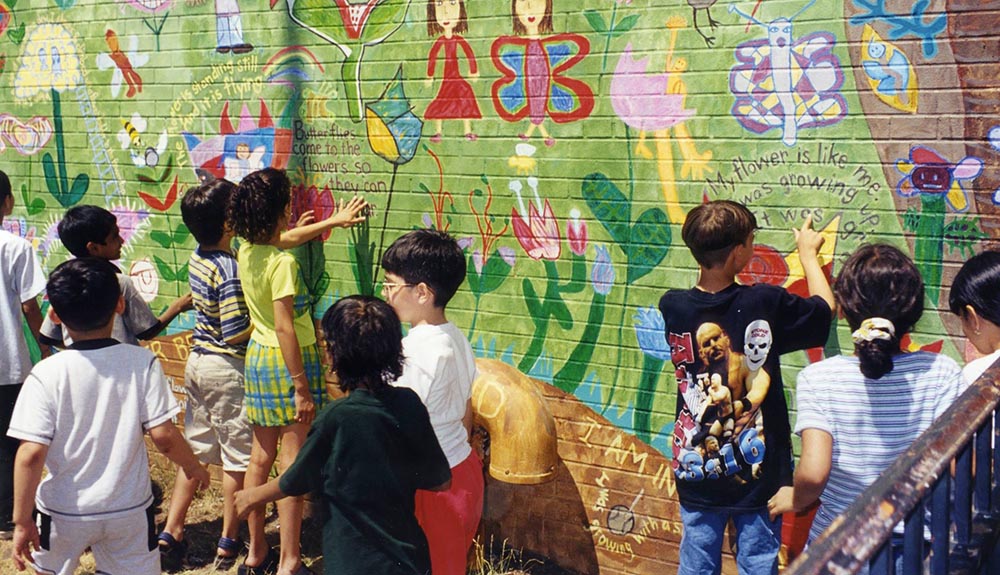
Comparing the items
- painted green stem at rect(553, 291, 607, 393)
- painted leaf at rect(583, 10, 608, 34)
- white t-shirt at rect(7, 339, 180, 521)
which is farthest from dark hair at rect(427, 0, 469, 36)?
white t-shirt at rect(7, 339, 180, 521)

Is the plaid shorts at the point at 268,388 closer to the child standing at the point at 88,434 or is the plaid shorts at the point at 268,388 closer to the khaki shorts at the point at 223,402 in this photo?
the khaki shorts at the point at 223,402

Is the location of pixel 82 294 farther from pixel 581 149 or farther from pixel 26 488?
pixel 581 149

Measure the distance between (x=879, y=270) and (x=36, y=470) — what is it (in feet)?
9.58

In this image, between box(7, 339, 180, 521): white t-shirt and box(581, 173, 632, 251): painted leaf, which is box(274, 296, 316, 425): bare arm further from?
box(581, 173, 632, 251): painted leaf

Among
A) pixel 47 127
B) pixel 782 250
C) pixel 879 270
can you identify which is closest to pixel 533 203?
pixel 782 250

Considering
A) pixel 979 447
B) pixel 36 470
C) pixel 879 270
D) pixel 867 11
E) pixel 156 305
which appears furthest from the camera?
pixel 156 305

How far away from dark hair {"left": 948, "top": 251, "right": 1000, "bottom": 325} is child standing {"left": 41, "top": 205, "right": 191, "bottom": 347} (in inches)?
142

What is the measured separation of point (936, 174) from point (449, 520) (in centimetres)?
225

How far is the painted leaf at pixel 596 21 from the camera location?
15.1 ft

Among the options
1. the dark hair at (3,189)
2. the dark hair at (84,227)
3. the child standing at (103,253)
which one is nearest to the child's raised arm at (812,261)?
the child standing at (103,253)

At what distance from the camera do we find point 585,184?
4.73 metres

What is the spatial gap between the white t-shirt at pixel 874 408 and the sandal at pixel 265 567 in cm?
298

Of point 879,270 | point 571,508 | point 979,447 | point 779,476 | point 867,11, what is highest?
point 867,11

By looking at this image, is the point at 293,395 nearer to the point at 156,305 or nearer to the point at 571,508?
the point at 571,508
